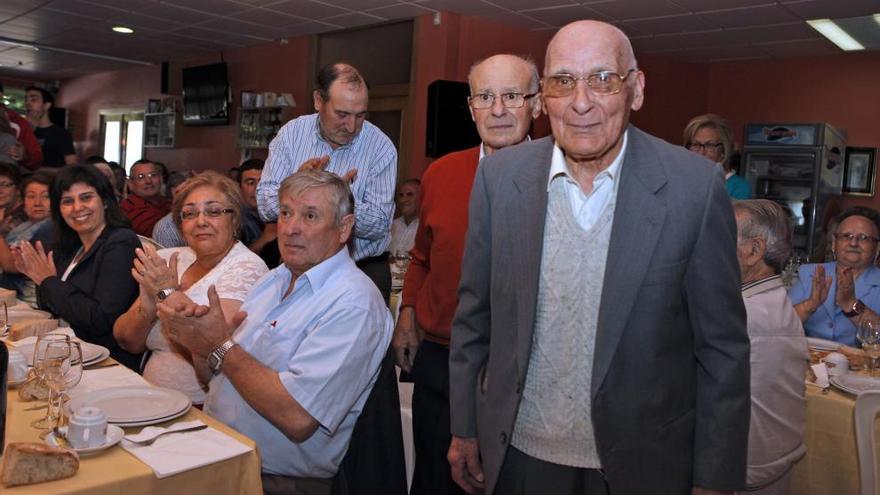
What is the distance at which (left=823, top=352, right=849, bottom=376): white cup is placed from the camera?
8.70ft

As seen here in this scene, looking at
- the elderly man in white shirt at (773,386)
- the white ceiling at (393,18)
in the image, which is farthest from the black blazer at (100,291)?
the white ceiling at (393,18)

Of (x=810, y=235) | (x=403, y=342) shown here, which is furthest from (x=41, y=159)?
(x=810, y=235)

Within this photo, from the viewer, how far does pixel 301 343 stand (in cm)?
192

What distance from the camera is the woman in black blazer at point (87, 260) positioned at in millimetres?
2766

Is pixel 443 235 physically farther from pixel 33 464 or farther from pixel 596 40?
pixel 33 464

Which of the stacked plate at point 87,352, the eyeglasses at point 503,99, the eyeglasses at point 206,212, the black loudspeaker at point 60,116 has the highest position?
the black loudspeaker at point 60,116

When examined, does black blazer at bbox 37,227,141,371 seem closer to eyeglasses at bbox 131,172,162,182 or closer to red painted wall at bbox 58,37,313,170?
eyeglasses at bbox 131,172,162,182

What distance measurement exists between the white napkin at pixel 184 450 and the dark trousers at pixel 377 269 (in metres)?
1.38

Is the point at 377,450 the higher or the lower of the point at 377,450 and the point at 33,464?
the lower

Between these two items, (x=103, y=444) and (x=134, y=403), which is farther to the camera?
(x=134, y=403)

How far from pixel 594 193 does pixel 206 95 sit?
378 inches

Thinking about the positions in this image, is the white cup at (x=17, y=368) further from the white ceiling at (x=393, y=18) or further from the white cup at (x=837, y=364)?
the white ceiling at (x=393, y=18)

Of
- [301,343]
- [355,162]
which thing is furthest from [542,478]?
[355,162]

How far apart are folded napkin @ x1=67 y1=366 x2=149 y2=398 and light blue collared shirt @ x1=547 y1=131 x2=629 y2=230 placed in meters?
1.29
